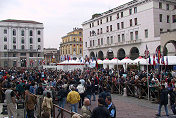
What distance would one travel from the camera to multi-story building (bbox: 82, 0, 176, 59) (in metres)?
38.4

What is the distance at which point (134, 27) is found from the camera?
1665 inches

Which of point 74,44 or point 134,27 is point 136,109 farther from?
point 74,44

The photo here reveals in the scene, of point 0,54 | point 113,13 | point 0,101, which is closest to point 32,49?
point 0,54

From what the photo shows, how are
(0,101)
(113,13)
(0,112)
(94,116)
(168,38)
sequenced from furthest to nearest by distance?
1. (113,13)
2. (168,38)
3. (0,101)
4. (0,112)
5. (94,116)

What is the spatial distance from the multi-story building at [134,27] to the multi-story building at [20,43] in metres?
36.0

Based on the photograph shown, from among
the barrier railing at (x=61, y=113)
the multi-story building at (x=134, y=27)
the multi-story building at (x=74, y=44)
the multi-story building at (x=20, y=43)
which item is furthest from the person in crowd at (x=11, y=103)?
the multi-story building at (x=74, y=44)

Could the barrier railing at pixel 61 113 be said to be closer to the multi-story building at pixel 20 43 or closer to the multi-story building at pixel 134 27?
the multi-story building at pixel 134 27

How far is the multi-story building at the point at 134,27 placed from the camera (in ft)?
126

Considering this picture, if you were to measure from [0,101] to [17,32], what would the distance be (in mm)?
70380

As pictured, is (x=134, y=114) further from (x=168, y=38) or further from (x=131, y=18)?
(x=131, y=18)

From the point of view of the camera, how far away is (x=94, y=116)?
571 centimetres

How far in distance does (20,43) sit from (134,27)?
53.8m

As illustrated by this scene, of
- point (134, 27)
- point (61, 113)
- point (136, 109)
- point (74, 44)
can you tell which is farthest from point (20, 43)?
point (61, 113)

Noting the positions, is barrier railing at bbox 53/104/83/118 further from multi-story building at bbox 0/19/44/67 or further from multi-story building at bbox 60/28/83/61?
multi-story building at bbox 60/28/83/61
